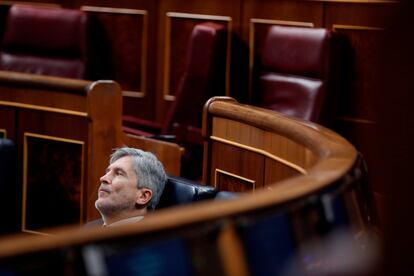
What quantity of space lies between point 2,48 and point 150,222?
3.02m

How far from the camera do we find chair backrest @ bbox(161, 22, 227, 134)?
10.3 ft

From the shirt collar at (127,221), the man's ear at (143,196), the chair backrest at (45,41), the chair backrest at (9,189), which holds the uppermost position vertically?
the chair backrest at (45,41)

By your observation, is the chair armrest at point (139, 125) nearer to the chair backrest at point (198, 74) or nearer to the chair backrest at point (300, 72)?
the chair backrest at point (198, 74)

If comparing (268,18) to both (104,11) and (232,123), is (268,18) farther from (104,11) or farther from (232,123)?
(232,123)

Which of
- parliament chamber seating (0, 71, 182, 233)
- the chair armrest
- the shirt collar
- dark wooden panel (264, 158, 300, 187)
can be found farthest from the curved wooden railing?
the chair armrest

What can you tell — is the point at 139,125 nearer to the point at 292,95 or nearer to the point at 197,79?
the point at 197,79

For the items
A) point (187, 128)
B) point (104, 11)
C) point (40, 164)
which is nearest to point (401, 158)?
point (40, 164)

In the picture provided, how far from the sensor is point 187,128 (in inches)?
120

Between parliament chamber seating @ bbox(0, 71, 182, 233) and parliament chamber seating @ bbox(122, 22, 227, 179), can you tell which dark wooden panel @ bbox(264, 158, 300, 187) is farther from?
parliament chamber seating @ bbox(122, 22, 227, 179)

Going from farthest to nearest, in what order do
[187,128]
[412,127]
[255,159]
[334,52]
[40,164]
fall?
1. [187,128]
2. [334,52]
3. [40,164]
4. [255,159]
5. [412,127]

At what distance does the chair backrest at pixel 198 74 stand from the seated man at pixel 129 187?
135 centimetres

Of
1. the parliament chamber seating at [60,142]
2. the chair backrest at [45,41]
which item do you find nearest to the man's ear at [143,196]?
the parliament chamber seating at [60,142]

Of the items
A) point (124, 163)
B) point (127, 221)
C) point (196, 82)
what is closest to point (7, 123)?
Answer: point (196, 82)

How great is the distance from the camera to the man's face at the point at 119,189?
67.1 inches
